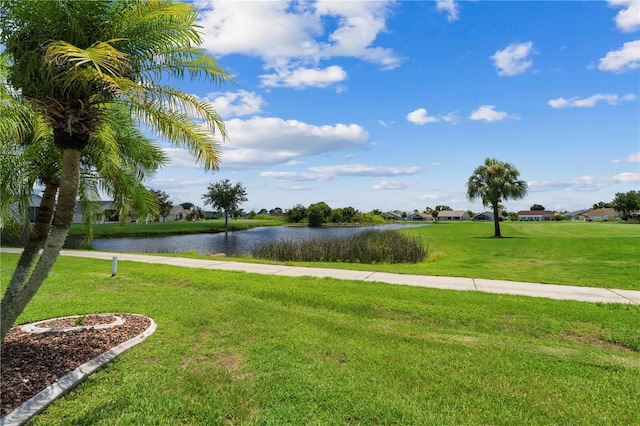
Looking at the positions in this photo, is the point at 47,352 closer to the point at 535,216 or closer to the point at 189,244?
the point at 189,244

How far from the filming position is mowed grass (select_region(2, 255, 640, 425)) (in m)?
3.64

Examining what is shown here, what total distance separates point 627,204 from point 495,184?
6472 centimetres

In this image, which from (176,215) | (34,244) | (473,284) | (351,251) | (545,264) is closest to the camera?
(34,244)

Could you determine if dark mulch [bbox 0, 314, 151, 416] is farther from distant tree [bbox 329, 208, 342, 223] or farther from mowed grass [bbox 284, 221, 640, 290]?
distant tree [bbox 329, 208, 342, 223]

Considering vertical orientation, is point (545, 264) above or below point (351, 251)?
below

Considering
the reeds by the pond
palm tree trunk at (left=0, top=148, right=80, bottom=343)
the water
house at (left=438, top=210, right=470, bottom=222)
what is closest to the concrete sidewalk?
the reeds by the pond

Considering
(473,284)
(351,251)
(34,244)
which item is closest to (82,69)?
(34,244)

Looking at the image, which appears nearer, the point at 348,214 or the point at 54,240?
the point at 54,240

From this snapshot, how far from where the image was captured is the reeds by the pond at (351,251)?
1706cm

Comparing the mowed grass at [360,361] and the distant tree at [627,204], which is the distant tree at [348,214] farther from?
the mowed grass at [360,361]

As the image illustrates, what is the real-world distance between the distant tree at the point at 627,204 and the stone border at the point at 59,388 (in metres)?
91.7

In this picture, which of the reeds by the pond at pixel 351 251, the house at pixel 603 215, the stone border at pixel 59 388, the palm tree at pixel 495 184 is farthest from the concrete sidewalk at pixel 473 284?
the house at pixel 603 215

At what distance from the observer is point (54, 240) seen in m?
4.06

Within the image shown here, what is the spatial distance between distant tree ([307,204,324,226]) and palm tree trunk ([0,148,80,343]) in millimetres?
84444
